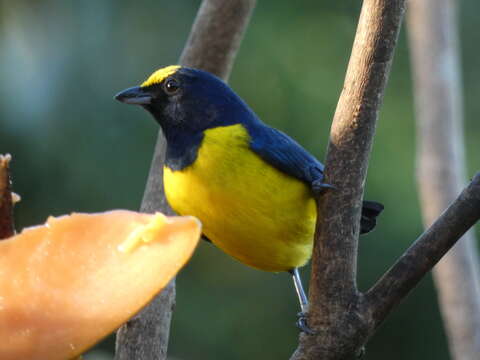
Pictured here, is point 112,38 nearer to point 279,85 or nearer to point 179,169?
point 279,85

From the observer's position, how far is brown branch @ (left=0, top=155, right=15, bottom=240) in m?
0.81

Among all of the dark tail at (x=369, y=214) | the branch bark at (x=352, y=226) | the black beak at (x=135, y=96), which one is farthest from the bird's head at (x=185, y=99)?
the branch bark at (x=352, y=226)

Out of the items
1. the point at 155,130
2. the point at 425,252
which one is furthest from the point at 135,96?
the point at 155,130

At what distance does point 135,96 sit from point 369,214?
0.65 m

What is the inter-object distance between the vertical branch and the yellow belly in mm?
1012

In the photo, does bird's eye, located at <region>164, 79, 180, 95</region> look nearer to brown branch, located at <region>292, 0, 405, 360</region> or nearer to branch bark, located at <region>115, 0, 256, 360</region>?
branch bark, located at <region>115, 0, 256, 360</region>

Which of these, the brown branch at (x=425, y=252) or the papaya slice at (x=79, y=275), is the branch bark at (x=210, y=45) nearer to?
the brown branch at (x=425, y=252)

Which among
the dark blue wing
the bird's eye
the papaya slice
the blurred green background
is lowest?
the blurred green background

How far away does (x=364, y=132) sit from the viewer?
4.45 feet

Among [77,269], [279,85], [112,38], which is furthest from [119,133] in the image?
[77,269]

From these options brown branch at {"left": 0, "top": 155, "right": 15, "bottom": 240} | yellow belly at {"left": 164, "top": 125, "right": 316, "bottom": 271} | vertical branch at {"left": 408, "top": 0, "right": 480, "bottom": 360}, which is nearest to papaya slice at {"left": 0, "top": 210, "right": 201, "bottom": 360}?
brown branch at {"left": 0, "top": 155, "right": 15, "bottom": 240}

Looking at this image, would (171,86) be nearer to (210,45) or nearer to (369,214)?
(210,45)

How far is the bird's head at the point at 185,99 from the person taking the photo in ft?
6.77

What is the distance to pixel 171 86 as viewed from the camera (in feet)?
6.87
